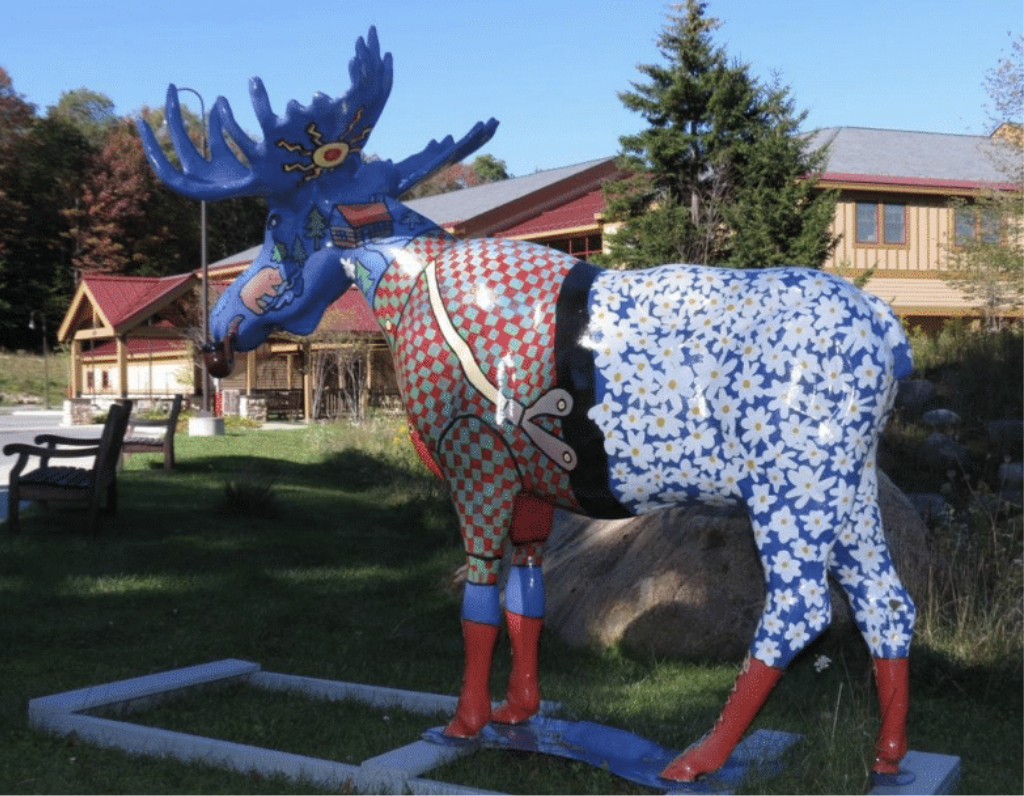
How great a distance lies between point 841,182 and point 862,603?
22.4 metres

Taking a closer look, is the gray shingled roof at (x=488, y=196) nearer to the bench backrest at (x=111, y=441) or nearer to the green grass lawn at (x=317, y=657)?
the green grass lawn at (x=317, y=657)

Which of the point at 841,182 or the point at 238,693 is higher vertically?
the point at 841,182

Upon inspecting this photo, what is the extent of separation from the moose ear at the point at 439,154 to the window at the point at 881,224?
22.7 m

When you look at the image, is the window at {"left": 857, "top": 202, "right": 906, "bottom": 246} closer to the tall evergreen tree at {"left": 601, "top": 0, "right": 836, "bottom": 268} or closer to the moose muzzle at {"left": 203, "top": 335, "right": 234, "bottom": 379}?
the tall evergreen tree at {"left": 601, "top": 0, "right": 836, "bottom": 268}

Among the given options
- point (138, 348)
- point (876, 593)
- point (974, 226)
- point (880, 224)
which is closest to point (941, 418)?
point (876, 593)

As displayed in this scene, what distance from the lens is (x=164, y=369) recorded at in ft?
124

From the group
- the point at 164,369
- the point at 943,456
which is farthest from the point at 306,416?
the point at 943,456

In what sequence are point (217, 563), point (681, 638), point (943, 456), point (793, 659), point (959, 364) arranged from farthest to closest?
point (959, 364) < point (943, 456) < point (217, 563) < point (681, 638) < point (793, 659)

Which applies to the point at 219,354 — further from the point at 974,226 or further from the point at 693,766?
the point at 974,226

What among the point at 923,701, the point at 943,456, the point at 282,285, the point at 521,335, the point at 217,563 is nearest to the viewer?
the point at 521,335

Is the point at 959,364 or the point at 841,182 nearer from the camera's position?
the point at 959,364

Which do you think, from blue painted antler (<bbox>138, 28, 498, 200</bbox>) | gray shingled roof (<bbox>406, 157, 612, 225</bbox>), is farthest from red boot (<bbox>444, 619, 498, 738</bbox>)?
gray shingled roof (<bbox>406, 157, 612, 225</bbox>)

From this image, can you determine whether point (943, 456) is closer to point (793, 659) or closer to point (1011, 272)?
point (793, 659)

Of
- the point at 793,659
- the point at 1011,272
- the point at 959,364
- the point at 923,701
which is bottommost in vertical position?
the point at 923,701
